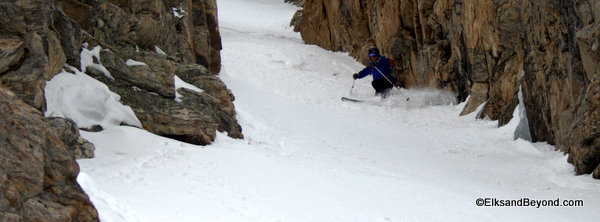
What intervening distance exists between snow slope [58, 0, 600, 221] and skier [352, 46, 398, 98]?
0.51m

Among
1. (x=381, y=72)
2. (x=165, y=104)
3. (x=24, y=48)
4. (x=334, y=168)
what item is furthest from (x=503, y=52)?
(x=24, y=48)

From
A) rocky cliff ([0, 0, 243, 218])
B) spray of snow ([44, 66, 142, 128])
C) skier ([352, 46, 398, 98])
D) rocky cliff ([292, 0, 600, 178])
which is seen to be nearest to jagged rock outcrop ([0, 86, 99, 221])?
rocky cliff ([0, 0, 243, 218])

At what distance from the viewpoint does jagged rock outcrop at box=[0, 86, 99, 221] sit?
3.38 m

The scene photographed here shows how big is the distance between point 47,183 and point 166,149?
4.02 meters

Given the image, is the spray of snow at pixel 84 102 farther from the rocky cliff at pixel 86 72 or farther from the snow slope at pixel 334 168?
the snow slope at pixel 334 168

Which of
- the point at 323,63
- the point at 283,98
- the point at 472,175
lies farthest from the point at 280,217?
the point at 323,63

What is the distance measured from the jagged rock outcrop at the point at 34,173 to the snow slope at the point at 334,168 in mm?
625

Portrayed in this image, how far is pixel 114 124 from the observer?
26.7 ft

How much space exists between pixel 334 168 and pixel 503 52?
6670mm

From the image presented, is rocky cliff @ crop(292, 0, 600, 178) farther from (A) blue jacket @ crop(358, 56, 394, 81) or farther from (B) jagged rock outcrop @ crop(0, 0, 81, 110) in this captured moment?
(B) jagged rock outcrop @ crop(0, 0, 81, 110)

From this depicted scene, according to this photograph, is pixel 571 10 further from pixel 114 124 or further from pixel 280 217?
pixel 114 124

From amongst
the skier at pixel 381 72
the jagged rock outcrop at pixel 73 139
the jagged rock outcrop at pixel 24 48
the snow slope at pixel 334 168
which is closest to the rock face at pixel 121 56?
the jagged rock outcrop at pixel 24 48

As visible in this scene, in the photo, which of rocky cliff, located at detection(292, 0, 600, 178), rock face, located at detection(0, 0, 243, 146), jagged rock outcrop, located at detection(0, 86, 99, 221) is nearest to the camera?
jagged rock outcrop, located at detection(0, 86, 99, 221)

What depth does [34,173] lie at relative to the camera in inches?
142
